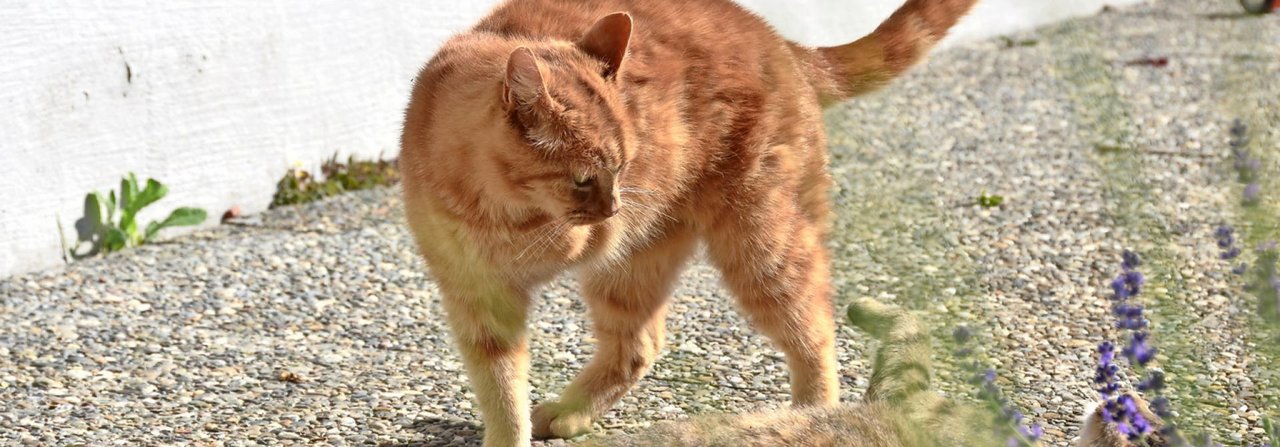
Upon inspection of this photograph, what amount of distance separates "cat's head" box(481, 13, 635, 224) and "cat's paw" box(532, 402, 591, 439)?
72 centimetres

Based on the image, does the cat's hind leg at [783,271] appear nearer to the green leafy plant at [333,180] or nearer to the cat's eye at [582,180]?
the cat's eye at [582,180]

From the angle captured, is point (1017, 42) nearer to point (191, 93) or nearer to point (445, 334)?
point (191, 93)

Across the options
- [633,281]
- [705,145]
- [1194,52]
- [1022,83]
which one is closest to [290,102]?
[633,281]

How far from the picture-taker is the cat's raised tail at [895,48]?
363 centimetres

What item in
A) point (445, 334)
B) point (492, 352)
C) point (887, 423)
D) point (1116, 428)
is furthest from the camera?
point (445, 334)

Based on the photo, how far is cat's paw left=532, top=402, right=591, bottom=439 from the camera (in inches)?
143

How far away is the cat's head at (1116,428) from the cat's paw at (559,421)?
4.70 ft

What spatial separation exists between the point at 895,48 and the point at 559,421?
1.32 meters

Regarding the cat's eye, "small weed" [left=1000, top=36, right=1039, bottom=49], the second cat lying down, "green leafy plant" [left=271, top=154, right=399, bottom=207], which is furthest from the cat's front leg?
"small weed" [left=1000, top=36, right=1039, bottom=49]

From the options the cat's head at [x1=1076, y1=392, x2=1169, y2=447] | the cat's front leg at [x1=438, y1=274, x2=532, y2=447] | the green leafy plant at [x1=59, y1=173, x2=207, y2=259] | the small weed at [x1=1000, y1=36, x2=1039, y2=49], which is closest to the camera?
the cat's head at [x1=1076, y1=392, x2=1169, y2=447]

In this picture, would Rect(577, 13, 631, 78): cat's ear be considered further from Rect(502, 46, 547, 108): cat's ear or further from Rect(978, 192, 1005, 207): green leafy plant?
Rect(978, 192, 1005, 207): green leafy plant

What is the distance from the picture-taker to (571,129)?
118 inches

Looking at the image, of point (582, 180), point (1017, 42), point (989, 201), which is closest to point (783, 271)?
point (582, 180)

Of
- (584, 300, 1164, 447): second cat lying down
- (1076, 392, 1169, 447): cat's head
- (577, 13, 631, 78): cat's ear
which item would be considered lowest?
(1076, 392, 1169, 447): cat's head
